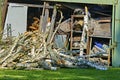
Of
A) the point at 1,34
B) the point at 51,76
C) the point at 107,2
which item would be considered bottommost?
the point at 51,76

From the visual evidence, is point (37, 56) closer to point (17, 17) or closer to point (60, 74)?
point (60, 74)

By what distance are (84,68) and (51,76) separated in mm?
2684

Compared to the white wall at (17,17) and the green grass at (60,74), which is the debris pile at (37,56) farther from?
the white wall at (17,17)

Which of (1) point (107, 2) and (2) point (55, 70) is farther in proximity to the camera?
(1) point (107, 2)

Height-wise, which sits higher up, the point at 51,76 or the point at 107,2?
the point at 107,2

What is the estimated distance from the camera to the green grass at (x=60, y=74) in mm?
12966

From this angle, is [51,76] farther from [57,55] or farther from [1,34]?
[1,34]

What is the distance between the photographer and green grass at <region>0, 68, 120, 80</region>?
13.0m

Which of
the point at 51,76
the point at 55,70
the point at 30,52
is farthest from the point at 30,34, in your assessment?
the point at 51,76

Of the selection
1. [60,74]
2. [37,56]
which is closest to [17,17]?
[37,56]

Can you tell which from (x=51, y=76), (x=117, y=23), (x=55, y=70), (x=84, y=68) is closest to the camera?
(x=51, y=76)

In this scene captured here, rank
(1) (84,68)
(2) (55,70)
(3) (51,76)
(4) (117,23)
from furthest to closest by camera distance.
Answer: (4) (117,23), (1) (84,68), (2) (55,70), (3) (51,76)

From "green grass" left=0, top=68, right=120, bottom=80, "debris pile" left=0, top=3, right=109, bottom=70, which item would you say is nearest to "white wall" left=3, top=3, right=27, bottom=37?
"debris pile" left=0, top=3, right=109, bottom=70

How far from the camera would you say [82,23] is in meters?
18.6
